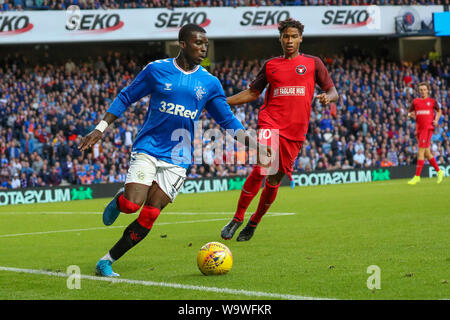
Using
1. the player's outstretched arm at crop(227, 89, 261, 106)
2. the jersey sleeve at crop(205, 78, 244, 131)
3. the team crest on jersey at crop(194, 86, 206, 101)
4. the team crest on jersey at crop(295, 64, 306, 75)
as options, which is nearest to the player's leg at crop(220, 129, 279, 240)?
the player's outstretched arm at crop(227, 89, 261, 106)

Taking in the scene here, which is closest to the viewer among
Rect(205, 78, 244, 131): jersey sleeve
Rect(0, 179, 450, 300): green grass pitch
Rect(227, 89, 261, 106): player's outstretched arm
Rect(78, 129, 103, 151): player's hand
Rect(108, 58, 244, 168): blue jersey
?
Rect(0, 179, 450, 300): green grass pitch

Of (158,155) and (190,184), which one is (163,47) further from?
(158,155)

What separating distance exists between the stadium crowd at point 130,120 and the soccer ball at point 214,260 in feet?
54.3

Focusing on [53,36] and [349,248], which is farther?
[53,36]

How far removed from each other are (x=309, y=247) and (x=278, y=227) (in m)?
2.95

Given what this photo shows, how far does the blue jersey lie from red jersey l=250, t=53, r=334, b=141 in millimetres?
2617

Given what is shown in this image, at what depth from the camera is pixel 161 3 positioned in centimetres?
3534

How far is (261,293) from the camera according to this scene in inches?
235

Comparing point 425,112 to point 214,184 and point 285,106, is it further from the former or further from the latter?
point 285,106

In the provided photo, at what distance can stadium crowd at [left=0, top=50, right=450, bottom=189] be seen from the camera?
27.3 metres

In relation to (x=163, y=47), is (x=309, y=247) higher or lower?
lower

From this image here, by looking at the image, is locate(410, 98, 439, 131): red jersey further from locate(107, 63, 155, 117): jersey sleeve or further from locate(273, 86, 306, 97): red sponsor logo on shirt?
locate(107, 63, 155, 117): jersey sleeve
